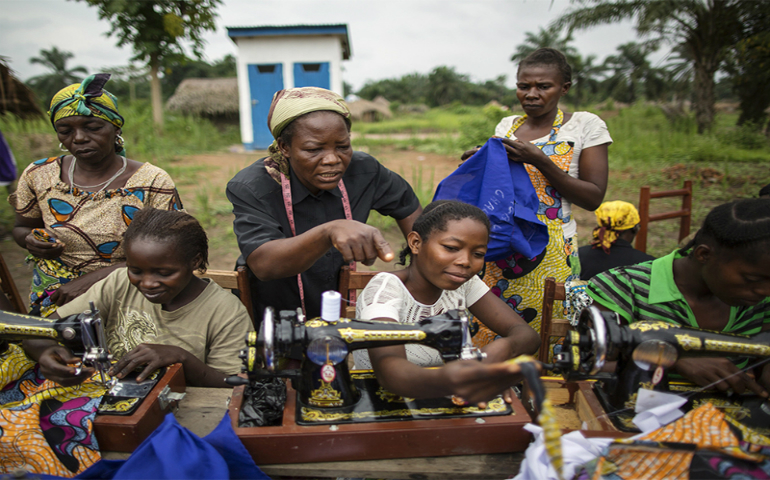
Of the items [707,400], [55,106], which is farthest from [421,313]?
[55,106]

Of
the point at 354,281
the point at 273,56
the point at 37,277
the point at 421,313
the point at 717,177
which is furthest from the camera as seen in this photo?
the point at 273,56

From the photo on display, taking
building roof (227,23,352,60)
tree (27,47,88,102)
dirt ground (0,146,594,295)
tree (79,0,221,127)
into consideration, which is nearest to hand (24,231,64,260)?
dirt ground (0,146,594,295)

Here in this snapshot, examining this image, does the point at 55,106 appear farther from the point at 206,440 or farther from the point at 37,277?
the point at 206,440

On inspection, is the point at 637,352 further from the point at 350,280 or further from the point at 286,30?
the point at 286,30

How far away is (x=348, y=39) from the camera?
14.5m

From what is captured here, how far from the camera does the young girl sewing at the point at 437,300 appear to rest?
130cm

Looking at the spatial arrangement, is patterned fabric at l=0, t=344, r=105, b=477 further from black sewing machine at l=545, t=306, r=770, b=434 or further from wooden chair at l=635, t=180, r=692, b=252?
wooden chair at l=635, t=180, r=692, b=252

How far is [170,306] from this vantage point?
5.94 feet

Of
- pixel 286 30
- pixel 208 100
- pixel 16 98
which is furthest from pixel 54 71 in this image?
pixel 16 98

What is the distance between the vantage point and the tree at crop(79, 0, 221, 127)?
1046 cm

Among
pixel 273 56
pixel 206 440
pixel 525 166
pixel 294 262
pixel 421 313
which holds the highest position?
pixel 273 56

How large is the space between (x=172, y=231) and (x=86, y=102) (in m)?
0.89

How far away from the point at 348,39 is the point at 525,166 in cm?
1365

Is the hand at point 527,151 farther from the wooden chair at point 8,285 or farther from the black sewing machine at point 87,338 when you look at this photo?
the wooden chair at point 8,285
